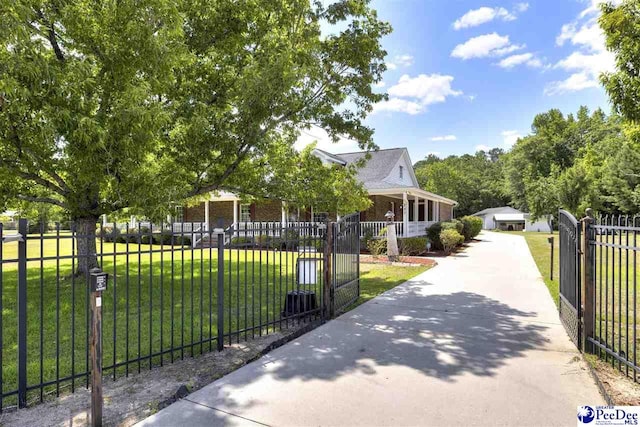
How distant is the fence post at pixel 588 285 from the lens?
459 cm

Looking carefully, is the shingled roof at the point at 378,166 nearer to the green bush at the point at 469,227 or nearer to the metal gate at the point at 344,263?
the green bush at the point at 469,227

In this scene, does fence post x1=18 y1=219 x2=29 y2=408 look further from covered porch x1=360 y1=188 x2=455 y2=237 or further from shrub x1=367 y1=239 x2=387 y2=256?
covered porch x1=360 y1=188 x2=455 y2=237

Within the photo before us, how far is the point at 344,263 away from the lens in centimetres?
720

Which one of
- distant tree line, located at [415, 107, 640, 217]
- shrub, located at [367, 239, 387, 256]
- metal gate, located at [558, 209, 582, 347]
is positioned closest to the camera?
metal gate, located at [558, 209, 582, 347]

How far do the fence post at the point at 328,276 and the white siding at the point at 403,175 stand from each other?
1686 centimetres

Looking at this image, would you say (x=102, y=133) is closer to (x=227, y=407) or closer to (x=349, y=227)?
(x=227, y=407)

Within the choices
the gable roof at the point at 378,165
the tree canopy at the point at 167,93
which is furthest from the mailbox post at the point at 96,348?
the gable roof at the point at 378,165

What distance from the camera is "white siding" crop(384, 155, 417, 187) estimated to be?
77.8ft

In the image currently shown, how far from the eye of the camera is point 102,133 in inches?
194

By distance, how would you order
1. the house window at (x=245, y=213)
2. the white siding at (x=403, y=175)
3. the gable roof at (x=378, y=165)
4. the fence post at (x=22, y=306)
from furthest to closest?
the house window at (x=245, y=213) < the white siding at (x=403, y=175) < the gable roof at (x=378, y=165) < the fence post at (x=22, y=306)

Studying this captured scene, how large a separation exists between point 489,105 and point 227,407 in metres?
29.4

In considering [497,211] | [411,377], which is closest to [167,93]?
[411,377]

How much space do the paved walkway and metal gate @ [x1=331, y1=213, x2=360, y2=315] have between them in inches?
17.9

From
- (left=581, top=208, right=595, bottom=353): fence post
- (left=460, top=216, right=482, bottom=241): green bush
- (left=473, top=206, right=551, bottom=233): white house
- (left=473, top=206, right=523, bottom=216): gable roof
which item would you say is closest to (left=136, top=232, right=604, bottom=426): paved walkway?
(left=581, top=208, right=595, bottom=353): fence post
